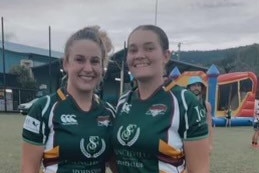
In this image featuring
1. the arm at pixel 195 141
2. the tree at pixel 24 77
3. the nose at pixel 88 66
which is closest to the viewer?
the arm at pixel 195 141

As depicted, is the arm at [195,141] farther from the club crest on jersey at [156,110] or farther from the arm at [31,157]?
the arm at [31,157]

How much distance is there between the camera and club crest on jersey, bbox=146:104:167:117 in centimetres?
235

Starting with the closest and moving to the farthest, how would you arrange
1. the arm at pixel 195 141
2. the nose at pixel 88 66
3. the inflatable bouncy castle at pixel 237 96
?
1. the arm at pixel 195 141
2. the nose at pixel 88 66
3. the inflatable bouncy castle at pixel 237 96

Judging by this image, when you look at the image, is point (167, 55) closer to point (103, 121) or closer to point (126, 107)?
point (126, 107)

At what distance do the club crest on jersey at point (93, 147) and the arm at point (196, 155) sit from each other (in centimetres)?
50

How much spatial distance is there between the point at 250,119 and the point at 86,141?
2236cm

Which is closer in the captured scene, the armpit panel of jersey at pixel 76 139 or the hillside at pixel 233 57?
the armpit panel of jersey at pixel 76 139

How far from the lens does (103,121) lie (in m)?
2.56

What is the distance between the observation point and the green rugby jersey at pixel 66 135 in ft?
7.98

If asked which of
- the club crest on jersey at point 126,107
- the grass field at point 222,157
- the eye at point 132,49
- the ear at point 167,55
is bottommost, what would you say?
the grass field at point 222,157

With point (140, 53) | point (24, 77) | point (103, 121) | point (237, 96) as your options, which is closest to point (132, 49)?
Answer: point (140, 53)

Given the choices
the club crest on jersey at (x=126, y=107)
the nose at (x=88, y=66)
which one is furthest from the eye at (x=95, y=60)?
the club crest on jersey at (x=126, y=107)

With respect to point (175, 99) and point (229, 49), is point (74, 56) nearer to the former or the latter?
point (175, 99)

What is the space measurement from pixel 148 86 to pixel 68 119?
494mm
